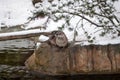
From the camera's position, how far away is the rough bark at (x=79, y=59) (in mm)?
6688

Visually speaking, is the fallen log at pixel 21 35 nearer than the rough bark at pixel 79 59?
No

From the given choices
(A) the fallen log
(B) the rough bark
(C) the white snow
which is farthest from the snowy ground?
(B) the rough bark

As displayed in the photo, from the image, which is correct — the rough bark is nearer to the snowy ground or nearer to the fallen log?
the fallen log

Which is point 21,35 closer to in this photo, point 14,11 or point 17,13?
point 17,13

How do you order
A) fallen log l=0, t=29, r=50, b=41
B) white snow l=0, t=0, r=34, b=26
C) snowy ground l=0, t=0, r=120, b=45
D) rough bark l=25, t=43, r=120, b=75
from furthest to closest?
1. white snow l=0, t=0, r=34, b=26
2. snowy ground l=0, t=0, r=120, b=45
3. fallen log l=0, t=29, r=50, b=41
4. rough bark l=25, t=43, r=120, b=75

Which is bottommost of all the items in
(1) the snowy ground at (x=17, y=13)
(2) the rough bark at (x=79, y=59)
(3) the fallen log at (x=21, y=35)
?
(2) the rough bark at (x=79, y=59)

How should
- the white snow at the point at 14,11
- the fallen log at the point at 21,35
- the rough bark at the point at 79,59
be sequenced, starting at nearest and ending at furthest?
the rough bark at the point at 79,59, the fallen log at the point at 21,35, the white snow at the point at 14,11

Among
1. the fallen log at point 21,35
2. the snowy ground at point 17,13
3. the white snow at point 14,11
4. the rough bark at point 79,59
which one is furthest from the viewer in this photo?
the white snow at point 14,11

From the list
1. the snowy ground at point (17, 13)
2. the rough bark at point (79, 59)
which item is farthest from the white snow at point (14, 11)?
the rough bark at point (79, 59)

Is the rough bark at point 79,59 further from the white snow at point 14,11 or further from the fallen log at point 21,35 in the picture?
the white snow at point 14,11

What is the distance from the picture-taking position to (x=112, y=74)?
22.9 feet

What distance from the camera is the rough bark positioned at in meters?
6.69

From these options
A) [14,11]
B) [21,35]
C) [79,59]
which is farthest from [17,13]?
[79,59]

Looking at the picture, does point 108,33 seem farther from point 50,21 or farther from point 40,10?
point 40,10
